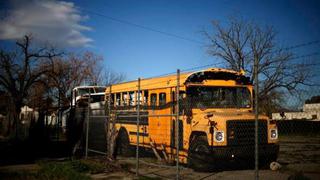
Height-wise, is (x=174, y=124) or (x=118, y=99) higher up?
(x=118, y=99)

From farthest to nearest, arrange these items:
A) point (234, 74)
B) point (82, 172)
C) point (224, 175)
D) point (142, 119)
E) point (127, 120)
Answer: point (127, 120) → point (142, 119) → point (234, 74) → point (82, 172) → point (224, 175)

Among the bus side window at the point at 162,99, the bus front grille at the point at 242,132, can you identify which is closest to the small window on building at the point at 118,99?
the bus side window at the point at 162,99

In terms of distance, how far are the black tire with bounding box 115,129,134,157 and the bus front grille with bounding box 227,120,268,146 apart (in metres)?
5.76

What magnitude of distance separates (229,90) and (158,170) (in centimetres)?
350

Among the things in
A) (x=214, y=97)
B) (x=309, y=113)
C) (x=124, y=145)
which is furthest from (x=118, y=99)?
(x=309, y=113)

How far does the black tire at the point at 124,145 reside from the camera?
14.2 metres

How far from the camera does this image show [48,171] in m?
10.6

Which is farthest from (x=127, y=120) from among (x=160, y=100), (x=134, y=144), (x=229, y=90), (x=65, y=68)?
(x=65, y=68)

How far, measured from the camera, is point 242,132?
9.55 metres

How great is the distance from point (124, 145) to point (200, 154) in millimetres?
5318

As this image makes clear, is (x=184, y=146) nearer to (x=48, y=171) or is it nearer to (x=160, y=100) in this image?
(x=160, y=100)

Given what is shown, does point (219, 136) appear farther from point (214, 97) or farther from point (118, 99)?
point (118, 99)

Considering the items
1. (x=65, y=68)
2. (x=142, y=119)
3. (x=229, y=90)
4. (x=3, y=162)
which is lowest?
(x=3, y=162)

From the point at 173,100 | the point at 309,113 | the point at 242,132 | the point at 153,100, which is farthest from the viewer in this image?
the point at 309,113
